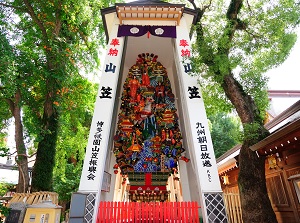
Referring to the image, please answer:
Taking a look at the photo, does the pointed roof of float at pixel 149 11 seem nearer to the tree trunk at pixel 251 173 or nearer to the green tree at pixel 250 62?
the green tree at pixel 250 62

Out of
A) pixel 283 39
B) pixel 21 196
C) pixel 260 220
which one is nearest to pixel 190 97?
pixel 283 39

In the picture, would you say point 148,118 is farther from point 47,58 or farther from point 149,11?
point 47,58

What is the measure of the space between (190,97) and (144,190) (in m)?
5.42

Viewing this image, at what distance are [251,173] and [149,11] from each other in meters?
5.42

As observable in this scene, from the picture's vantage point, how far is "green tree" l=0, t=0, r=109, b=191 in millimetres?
6102

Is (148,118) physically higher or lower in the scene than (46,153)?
higher

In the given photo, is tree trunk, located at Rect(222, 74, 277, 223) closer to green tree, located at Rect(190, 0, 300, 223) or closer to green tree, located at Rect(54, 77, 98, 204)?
green tree, located at Rect(190, 0, 300, 223)

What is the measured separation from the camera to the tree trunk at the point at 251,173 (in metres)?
4.55

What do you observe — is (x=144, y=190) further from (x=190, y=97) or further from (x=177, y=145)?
(x=190, y=97)

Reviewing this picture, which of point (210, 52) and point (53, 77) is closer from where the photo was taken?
point (210, 52)

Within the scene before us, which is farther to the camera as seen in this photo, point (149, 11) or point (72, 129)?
point (72, 129)

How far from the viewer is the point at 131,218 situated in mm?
4707

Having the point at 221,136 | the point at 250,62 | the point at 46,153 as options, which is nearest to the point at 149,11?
the point at 250,62

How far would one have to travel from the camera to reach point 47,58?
6848 mm
